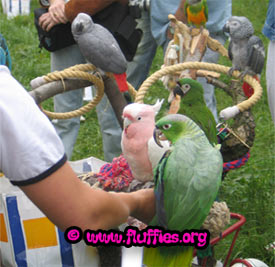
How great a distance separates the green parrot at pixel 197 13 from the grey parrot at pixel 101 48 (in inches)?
11.1

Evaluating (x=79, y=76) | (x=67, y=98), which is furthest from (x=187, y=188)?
(x=67, y=98)

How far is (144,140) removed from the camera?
0.95 metres

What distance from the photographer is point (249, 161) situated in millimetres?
2555

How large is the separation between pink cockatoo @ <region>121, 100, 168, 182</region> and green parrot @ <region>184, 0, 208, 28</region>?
562 mm

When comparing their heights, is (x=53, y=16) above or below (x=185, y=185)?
above

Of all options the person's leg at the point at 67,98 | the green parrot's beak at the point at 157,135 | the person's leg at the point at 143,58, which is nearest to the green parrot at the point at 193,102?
the green parrot's beak at the point at 157,135

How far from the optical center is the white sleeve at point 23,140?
594 mm

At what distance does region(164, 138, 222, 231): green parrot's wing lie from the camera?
2.61 feet

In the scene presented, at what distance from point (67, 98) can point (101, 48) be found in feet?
2.75

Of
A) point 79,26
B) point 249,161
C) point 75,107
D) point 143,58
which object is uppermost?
point 79,26

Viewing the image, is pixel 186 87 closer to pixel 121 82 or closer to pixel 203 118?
pixel 203 118

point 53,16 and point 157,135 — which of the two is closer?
point 157,135

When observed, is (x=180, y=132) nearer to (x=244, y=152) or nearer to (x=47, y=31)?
(x=244, y=152)

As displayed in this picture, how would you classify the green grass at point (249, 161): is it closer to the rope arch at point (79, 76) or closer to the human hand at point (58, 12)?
the human hand at point (58, 12)
